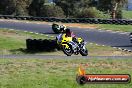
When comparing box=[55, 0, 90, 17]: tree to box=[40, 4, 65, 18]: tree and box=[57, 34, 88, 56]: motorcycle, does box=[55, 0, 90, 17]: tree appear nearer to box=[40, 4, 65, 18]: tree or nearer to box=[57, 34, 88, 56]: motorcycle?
box=[40, 4, 65, 18]: tree

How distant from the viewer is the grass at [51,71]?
13406 millimetres

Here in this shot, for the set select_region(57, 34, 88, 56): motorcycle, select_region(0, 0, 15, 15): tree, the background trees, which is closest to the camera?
select_region(57, 34, 88, 56): motorcycle

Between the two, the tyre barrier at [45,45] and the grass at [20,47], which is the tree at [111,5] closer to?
the grass at [20,47]

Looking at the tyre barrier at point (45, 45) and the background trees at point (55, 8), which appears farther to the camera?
the background trees at point (55, 8)

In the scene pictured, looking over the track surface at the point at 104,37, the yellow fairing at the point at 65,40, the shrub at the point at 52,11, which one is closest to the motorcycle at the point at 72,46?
the yellow fairing at the point at 65,40

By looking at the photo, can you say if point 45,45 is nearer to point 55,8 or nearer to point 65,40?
point 65,40

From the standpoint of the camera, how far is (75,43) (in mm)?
24688

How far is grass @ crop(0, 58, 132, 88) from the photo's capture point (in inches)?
528

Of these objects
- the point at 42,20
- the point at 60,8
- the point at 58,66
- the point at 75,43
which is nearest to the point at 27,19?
the point at 42,20

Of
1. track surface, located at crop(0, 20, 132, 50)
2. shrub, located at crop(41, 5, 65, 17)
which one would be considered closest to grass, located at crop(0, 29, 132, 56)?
track surface, located at crop(0, 20, 132, 50)

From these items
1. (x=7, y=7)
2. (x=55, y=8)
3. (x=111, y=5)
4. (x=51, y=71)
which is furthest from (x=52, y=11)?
(x=51, y=71)

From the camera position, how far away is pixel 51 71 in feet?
53.5

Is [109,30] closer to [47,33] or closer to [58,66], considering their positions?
[47,33]

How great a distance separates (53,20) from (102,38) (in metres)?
17.3
